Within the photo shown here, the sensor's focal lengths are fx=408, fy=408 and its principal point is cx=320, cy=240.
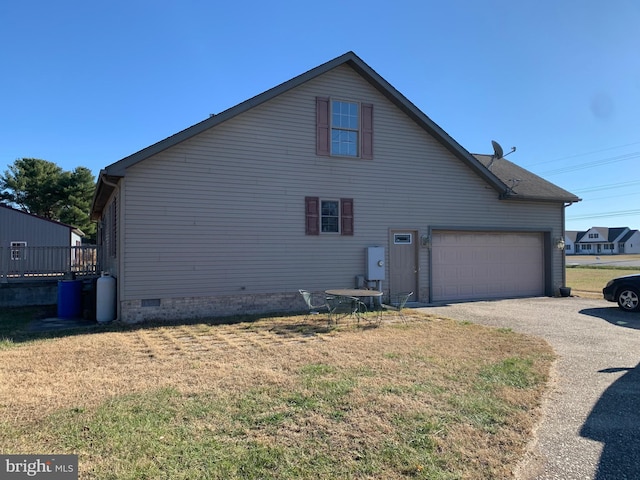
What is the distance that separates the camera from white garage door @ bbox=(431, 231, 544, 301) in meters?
13.2

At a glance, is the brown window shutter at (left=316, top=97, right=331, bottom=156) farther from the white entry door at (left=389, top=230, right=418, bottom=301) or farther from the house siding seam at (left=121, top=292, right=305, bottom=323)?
the house siding seam at (left=121, top=292, right=305, bottom=323)

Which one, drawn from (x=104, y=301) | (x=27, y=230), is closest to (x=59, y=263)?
(x=104, y=301)

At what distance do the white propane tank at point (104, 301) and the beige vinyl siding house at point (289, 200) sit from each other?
0.36m

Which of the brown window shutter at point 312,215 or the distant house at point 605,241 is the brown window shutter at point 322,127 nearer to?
the brown window shutter at point 312,215

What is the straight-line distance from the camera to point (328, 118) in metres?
11.5

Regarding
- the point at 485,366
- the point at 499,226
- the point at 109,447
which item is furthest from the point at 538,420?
the point at 499,226

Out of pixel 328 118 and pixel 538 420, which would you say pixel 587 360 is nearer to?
pixel 538 420

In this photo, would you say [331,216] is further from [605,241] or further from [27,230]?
[605,241]

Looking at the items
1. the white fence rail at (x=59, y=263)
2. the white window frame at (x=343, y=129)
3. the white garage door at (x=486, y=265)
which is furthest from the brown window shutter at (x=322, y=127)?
the white fence rail at (x=59, y=263)

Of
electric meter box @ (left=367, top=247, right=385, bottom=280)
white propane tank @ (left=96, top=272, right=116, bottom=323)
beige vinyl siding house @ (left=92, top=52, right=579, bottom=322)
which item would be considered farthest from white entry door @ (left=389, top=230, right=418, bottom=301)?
white propane tank @ (left=96, top=272, right=116, bottom=323)

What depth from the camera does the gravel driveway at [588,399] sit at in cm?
320

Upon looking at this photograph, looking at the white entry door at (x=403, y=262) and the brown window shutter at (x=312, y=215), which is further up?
the brown window shutter at (x=312, y=215)

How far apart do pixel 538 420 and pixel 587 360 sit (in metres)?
2.94
